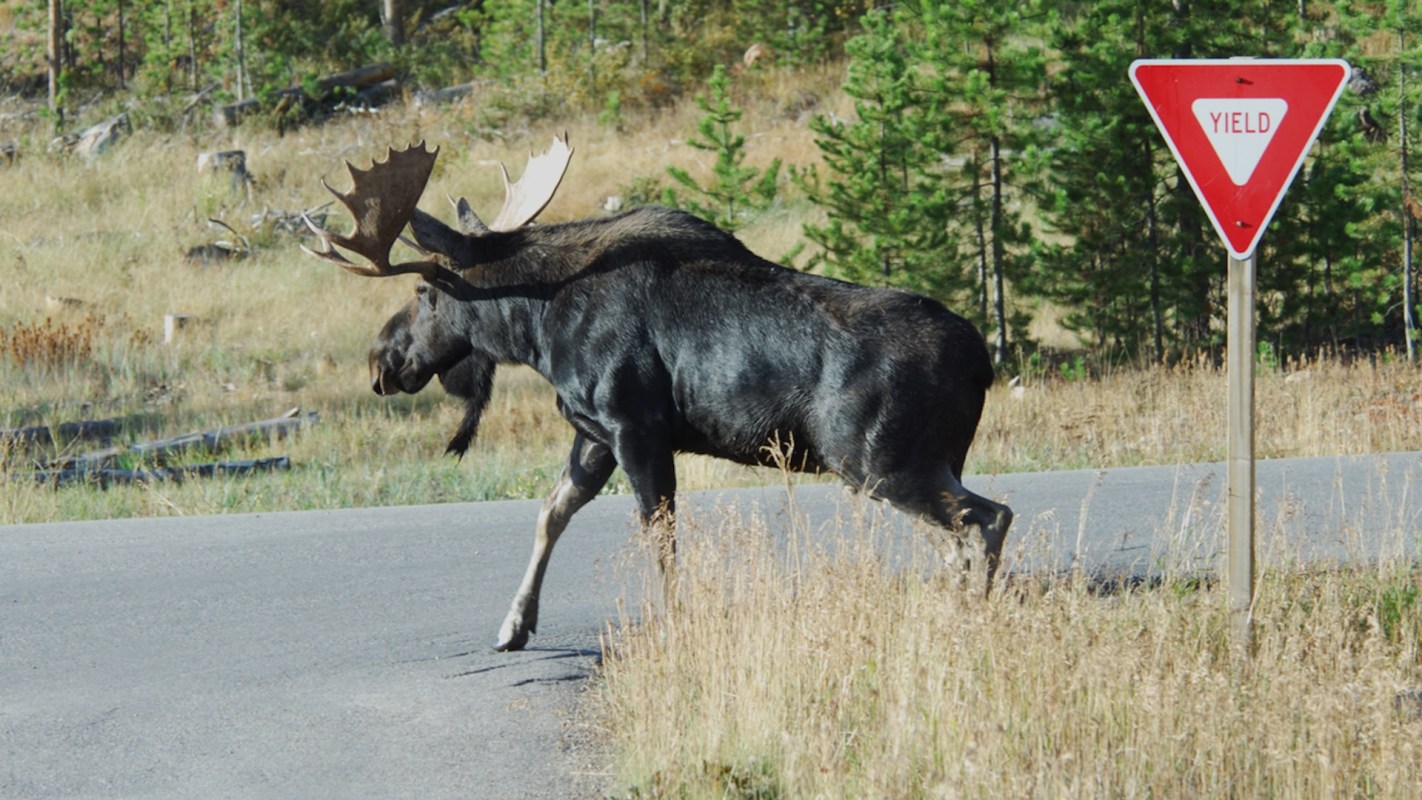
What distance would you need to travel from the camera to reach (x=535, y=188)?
777cm

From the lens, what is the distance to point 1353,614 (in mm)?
6633

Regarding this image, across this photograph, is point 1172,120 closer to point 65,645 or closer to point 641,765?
point 641,765

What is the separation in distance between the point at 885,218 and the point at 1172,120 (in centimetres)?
1345

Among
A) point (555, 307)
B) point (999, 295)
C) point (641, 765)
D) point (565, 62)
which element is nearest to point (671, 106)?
point (565, 62)

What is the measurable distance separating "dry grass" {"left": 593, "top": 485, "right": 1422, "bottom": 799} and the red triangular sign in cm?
135

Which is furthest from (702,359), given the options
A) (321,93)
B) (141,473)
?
(321,93)

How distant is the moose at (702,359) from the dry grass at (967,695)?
18.3 inches

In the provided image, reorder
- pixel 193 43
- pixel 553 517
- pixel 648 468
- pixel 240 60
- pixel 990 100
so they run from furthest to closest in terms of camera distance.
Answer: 1. pixel 193 43
2. pixel 240 60
3. pixel 990 100
4. pixel 553 517
5. pixel 648 468

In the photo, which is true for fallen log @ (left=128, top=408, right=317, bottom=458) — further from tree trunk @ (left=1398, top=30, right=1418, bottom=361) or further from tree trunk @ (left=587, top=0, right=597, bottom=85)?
tree trunk @ (left=587, top=0, right=597, bottom=85)

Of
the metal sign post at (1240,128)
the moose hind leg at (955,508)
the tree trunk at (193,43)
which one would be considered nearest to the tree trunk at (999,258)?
the moose hind leg at (955,508)

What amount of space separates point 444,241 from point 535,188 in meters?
0.64

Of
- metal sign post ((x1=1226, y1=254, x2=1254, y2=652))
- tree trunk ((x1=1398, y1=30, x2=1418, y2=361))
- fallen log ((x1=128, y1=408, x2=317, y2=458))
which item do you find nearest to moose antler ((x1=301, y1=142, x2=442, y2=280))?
metal sign post ((x1=1226, y1=254, x2=1254, y2=652))

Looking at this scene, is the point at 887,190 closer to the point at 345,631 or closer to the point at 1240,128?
the point at 345,631

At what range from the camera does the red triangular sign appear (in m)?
5.29
